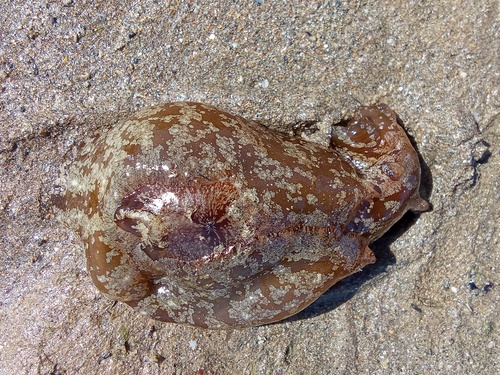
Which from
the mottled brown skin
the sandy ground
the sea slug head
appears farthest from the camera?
the sandy ground

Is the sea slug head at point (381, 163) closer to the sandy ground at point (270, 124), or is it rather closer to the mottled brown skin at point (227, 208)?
the mottled brown skin at point (227, 208)

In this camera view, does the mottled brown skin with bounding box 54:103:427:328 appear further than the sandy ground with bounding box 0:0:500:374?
No

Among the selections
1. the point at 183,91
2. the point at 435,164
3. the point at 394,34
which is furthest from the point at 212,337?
the point at 394,34

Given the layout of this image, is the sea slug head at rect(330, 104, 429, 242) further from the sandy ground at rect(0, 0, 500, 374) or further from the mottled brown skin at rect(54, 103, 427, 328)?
the sandy ground at rect(0, 0, 500, 374)

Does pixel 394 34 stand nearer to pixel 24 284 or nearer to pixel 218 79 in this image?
pixel 218 79

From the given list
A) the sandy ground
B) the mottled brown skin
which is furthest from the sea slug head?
the sandy ground

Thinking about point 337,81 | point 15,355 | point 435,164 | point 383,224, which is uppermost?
point 337,81
